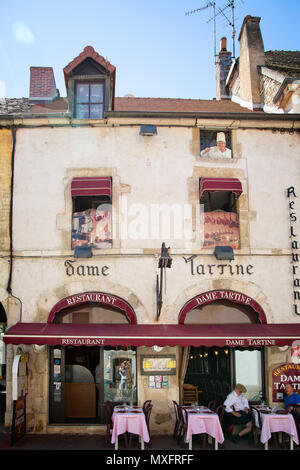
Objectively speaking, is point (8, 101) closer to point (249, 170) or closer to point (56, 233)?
point (56, 233)

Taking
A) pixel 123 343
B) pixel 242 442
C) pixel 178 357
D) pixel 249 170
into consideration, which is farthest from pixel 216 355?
pixel 249 170

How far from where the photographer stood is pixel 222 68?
2136 centimetres

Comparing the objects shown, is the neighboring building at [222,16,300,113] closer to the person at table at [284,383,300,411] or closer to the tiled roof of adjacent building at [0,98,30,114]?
the tiled roof of adjacent building at [0,98,30,114]

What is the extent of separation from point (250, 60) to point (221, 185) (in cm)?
804

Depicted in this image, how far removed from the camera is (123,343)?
31.2 ft

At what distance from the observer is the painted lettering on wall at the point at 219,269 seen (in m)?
11.0

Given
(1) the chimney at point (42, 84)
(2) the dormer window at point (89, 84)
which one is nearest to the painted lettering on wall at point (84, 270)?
(2) the dormer window at point (89, 84)

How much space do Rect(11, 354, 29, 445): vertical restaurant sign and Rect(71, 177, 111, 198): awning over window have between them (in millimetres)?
4199

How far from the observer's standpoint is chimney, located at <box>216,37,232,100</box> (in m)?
20.5

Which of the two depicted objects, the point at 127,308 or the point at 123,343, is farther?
the point at 127,308

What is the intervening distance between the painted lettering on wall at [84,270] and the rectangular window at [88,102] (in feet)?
13.5

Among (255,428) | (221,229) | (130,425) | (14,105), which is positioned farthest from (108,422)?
(14,105)

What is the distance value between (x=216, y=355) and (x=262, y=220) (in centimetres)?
381

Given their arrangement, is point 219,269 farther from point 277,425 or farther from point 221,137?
point 277,425
